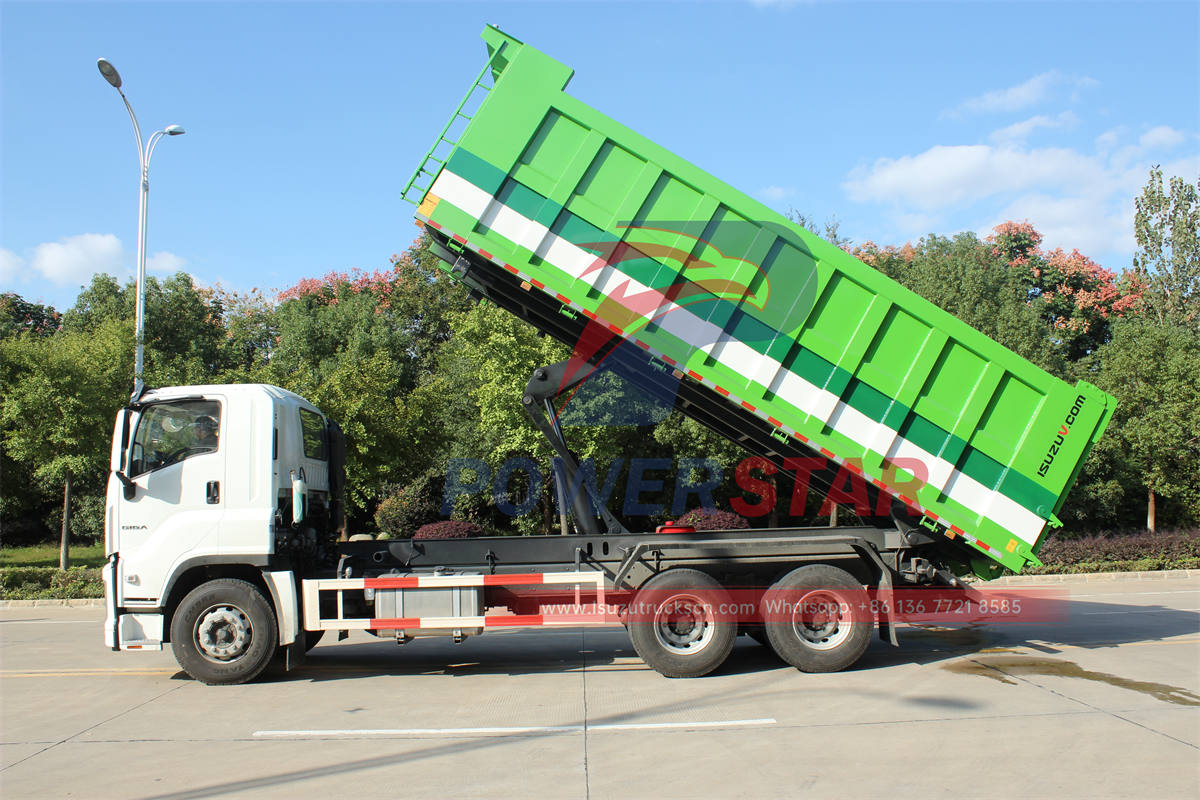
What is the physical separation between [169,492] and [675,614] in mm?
4858

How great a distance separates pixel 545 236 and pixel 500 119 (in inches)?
43.3

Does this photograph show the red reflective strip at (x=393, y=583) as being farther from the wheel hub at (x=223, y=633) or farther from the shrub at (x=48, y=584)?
the shrub at (x=48, y=584)

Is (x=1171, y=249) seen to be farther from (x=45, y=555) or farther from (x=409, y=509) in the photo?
(x=45, y=555)

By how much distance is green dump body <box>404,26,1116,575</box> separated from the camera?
294 inches

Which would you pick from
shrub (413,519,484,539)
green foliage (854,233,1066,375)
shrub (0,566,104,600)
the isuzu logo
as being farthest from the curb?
green foliage (854,233,1066,375)

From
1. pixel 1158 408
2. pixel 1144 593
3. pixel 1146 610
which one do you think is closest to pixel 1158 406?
pixel 1158 408

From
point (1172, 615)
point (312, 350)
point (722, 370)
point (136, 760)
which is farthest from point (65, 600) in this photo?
point (312, 350)

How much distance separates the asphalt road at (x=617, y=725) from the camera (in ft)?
16.6

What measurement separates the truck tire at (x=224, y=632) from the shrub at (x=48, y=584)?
30.3 ft

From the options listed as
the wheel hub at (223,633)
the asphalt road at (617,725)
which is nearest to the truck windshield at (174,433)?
the wheel hub at (223,633)

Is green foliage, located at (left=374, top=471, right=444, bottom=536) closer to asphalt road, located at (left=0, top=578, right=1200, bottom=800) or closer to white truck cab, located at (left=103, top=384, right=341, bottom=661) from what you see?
asphalt road, located at (left=0, top=578, right=1200, bottom=800)

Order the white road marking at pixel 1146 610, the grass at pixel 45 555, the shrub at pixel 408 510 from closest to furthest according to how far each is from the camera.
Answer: the white road marking at pixel 1146 610
the shrub at pixel 408 510
the grass at pixel 45 555

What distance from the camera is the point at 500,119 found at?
745 centimetres

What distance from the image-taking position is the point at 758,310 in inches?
298
